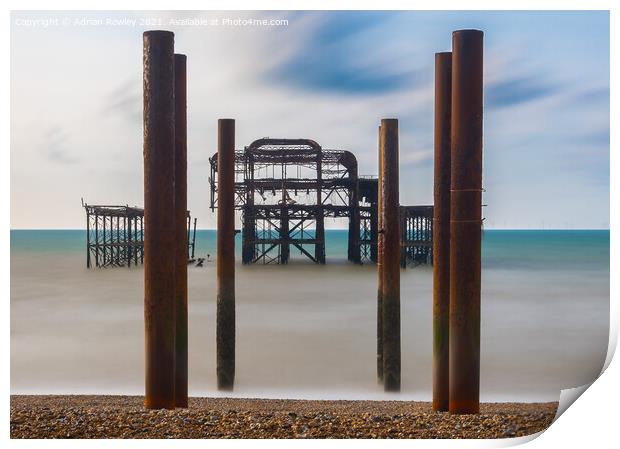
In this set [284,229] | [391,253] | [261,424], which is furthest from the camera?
[284,229]

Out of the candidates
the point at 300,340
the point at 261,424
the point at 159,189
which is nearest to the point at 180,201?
the point at 159,189

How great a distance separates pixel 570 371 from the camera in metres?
10.7

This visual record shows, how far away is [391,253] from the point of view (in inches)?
332

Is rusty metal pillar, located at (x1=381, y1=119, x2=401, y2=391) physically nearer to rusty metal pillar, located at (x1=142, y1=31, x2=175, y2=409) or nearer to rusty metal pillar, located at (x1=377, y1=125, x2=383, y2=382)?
rusty metal pillar, located at (x1=377, y1=125, x2=383, y2=382)

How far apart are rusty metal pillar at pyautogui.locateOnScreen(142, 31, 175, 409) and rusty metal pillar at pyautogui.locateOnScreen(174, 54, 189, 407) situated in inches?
23.9

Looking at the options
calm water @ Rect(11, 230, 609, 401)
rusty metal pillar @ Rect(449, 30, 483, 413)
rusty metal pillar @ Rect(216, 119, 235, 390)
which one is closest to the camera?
rusty metal pillar @ Rect(449, 30, 483, 413)

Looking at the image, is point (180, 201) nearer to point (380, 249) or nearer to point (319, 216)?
point (380, 249)

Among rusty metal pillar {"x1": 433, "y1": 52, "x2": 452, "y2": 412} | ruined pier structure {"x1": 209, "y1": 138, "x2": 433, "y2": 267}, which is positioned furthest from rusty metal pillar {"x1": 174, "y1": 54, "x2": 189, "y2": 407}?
ruined pier structure {"x1": 209, "y1": 138, "x2": 433, "y2": 267}

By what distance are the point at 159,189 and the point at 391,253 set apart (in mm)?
3499

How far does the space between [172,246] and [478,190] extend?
98.3 inches

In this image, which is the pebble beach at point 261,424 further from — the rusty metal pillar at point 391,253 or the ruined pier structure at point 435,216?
the rusty metal pillar at point 391,253

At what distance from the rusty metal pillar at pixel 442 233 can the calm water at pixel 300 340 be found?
82.3 inches

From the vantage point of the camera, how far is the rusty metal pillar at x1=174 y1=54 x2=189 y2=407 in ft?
21.1

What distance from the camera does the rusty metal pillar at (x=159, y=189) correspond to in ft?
18.8
